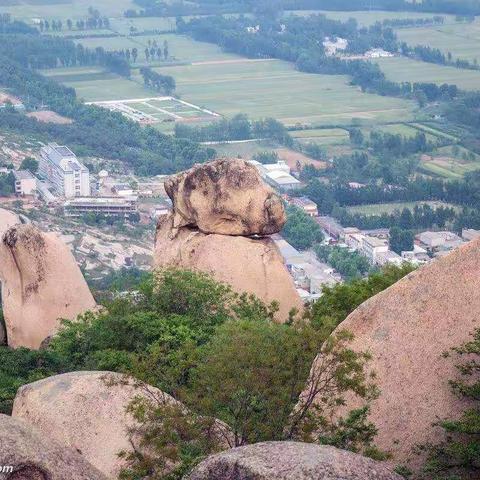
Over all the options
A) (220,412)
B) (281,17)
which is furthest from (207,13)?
(220,412)

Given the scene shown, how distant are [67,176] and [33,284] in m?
36.9

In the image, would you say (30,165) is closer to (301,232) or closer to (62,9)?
(301,232)

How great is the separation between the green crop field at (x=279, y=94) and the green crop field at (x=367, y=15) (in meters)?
21.9

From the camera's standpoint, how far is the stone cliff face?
19.4 metres

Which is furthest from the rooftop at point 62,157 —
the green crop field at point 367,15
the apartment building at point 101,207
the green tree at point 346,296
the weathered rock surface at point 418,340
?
the green crop field at point 367,15

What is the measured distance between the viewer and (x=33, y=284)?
792 inches

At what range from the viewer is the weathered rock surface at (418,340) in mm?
13273

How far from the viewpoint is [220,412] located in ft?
41.2

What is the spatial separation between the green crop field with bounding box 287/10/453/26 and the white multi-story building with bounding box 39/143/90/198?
60615 mm

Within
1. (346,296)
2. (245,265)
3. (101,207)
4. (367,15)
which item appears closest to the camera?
(346,296)

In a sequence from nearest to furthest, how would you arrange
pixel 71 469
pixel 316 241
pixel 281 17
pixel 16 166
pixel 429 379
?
pixel 71 469, pixel 429 379, pixel 316 241, pixel 16 166, pixel 281 17

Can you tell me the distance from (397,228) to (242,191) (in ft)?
110

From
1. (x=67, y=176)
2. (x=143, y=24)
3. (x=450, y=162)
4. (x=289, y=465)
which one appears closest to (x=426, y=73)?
(x=143, y=24)

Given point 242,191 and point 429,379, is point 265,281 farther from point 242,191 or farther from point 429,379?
point 429,379
